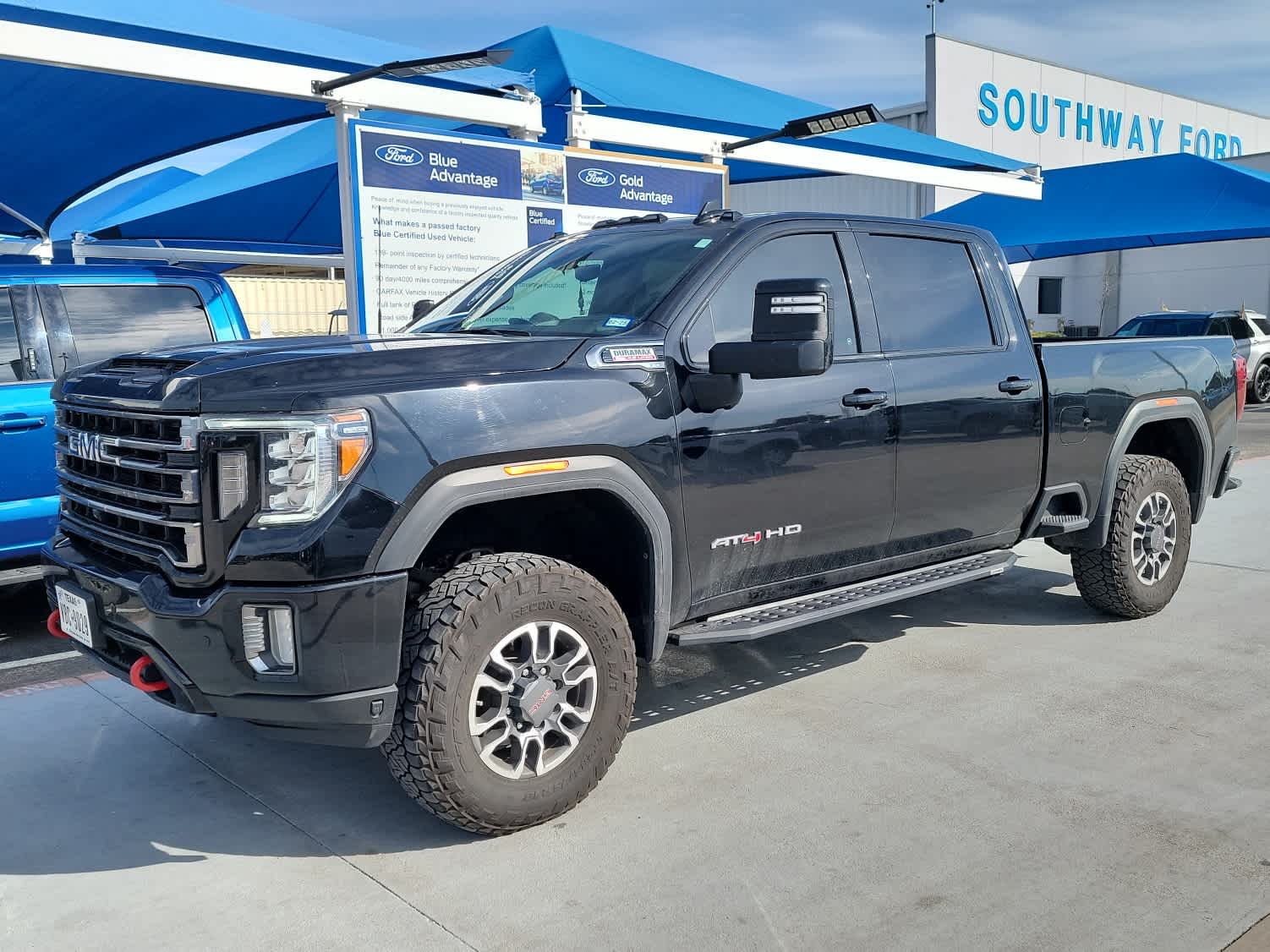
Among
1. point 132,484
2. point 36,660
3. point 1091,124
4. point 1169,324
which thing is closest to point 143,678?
point 132,484

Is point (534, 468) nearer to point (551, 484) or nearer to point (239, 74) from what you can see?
point (551, 484)

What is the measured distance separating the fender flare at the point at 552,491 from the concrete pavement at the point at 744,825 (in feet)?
2.29

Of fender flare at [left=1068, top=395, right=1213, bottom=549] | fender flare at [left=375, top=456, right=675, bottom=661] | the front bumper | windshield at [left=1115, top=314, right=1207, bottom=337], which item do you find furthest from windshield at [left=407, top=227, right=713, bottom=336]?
windshield at [left=1115, top=314, right=1207, bottom=337]

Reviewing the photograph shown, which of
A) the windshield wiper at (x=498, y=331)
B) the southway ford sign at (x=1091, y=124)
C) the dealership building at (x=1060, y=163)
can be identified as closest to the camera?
the windshield wiper at (x=498, y=331)

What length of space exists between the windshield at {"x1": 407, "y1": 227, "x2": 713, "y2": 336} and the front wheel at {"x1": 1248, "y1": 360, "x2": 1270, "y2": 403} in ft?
66.6

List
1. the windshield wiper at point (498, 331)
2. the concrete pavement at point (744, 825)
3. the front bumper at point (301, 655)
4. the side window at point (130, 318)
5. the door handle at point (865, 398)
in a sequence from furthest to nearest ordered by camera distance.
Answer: the side window at point (130, 318)
the door handle at point (865, 398)
the windshield wiper at point (498, 331)
the front bumper at point (301, 655)
the concrete pavement at point (744, 825)

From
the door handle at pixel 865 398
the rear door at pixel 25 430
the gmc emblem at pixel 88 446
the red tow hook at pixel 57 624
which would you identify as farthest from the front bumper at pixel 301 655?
the rear door at pixel 25 430

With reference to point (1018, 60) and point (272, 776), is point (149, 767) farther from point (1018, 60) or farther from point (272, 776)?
point (1018, 60)

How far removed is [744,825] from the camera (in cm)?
355

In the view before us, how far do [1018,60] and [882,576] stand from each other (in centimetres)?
3002

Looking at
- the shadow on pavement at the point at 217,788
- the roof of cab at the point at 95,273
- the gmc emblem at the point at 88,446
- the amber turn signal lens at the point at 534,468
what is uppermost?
the roof of cab at the point at 95,273

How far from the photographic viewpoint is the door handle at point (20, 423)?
584 cm

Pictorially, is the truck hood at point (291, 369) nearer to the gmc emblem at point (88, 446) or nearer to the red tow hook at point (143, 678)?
the gmc emblem at point (88, 446)

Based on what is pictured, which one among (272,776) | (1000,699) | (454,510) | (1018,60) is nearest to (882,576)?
(1000,699)
